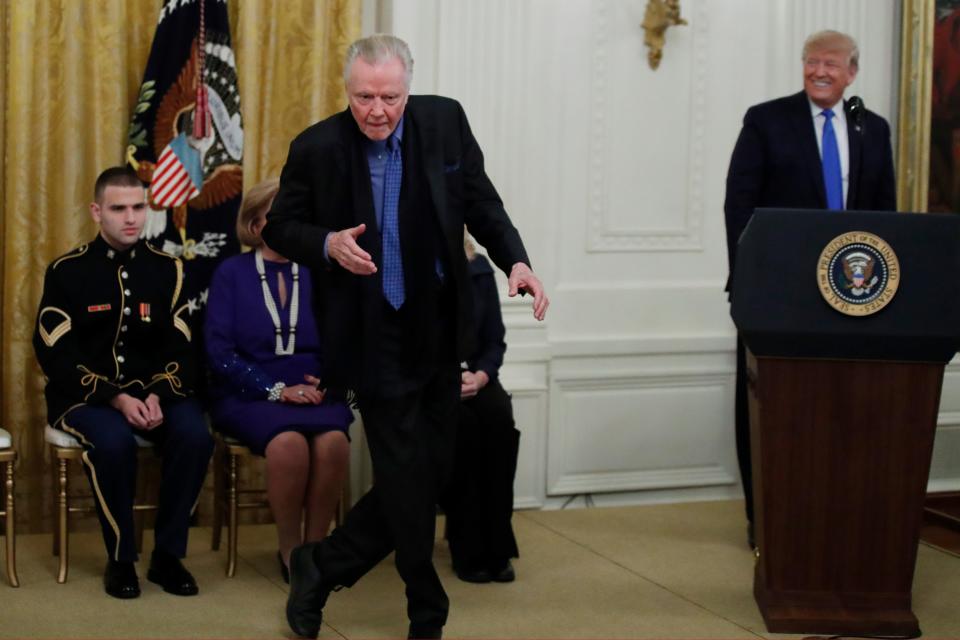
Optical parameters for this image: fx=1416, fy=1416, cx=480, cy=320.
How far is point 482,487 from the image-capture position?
15.6 ft

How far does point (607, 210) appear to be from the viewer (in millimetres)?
5867

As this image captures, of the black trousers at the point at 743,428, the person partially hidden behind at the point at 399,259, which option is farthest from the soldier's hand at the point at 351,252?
the black trousers at the point at 743,428

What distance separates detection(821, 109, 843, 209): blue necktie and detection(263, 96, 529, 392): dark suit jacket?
1707 millimetres

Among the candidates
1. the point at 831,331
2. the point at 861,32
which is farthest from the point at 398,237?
the point at 861,32

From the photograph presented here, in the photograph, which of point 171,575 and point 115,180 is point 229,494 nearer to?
point 171,575

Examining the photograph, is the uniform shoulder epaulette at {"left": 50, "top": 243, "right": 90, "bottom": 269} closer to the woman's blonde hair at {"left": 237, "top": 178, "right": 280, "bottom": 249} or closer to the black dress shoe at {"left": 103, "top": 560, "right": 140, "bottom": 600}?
the woman's blonde hair at {"left": 237, "top": 178, "right": 280, "bottom": 249}

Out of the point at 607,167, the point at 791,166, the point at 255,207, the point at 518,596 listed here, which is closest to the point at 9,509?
the point at 255,207

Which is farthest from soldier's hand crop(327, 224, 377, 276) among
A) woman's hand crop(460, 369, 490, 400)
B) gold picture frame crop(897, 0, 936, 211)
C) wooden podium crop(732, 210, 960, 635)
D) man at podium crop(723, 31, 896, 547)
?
Answer: gold picture frame crop(897, 0, 936, 211)

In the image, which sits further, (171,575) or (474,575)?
(474,575)

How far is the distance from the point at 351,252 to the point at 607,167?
269cm

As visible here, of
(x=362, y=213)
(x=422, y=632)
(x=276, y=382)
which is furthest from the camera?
(x=276, y=382)

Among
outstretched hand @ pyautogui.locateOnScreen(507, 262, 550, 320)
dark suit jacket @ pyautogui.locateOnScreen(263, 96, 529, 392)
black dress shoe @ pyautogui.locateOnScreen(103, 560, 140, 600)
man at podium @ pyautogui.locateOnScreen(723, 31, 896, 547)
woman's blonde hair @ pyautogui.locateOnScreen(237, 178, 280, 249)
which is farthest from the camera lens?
man at podium @ pyautogui.locateOnScreen(723, 31, 896, 547)

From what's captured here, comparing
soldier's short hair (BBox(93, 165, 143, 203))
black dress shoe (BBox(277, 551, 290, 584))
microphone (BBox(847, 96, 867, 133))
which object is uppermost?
microphone (BBox(847, 96, 867, 133))

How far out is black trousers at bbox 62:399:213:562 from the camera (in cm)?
Result: 439
